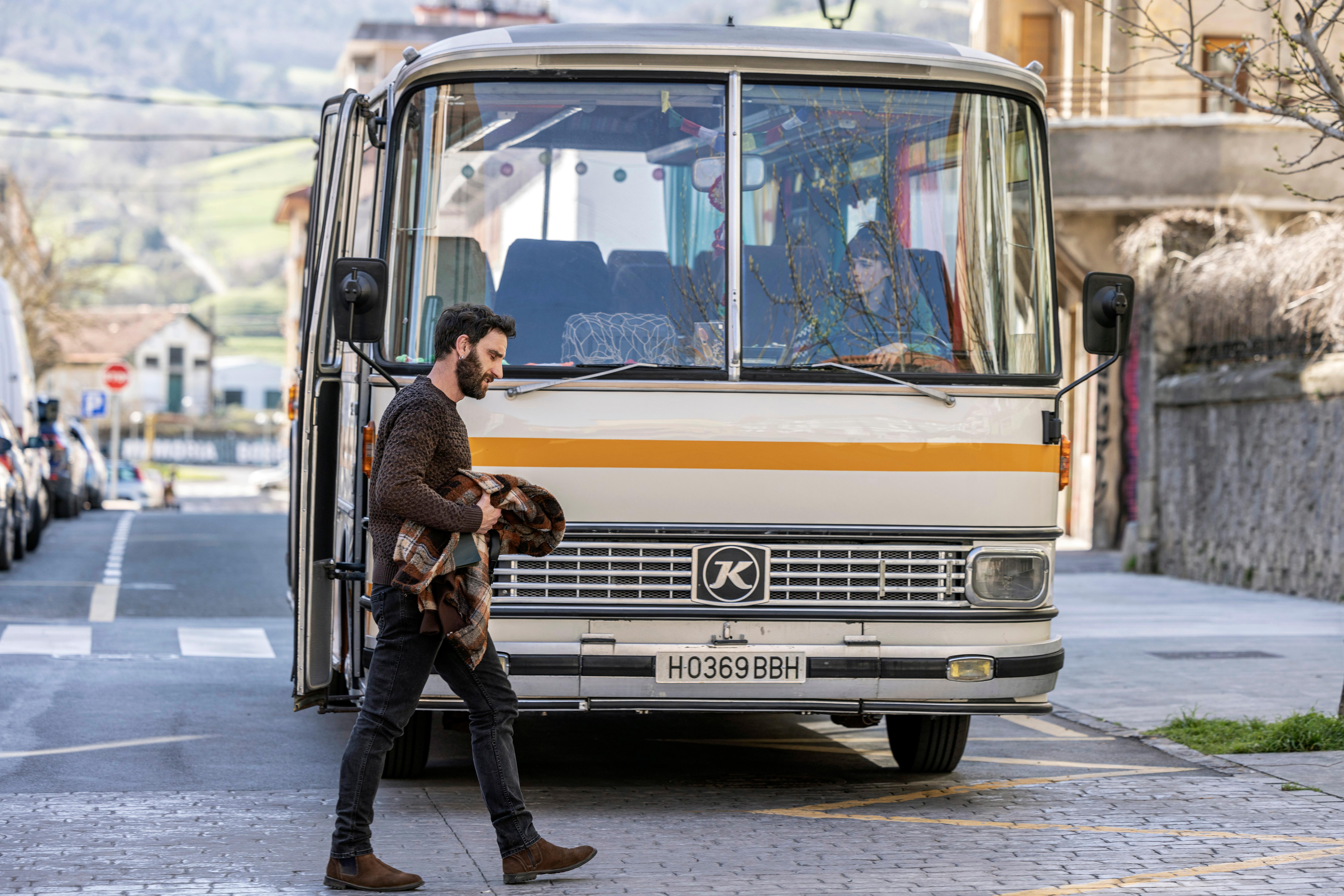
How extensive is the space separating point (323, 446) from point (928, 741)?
2.98 metres

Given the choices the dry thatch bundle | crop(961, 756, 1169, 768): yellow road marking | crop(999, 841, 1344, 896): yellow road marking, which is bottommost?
crop(961, 756, 1169, 768): yellow road marking

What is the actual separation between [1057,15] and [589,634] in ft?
68.7

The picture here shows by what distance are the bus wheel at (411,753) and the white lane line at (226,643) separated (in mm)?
4875

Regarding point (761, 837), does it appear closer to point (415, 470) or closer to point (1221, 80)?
point (415, 470)

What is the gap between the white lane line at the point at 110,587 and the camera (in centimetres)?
1492

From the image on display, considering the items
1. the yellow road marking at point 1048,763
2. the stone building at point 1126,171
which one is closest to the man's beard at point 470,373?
the yellow road marking at point 1048,763

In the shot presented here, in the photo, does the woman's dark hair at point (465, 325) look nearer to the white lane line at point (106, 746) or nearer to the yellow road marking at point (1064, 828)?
the yellow road marking at point (1064, 828)

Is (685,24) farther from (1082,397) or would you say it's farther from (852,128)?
(1082,397)

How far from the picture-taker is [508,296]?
23.6 ft

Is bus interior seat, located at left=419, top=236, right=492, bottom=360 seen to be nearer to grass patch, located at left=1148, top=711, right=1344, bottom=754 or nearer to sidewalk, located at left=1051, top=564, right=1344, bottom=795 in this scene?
sidewalk, located at left=1051, top=564, right=1344, bottom=795

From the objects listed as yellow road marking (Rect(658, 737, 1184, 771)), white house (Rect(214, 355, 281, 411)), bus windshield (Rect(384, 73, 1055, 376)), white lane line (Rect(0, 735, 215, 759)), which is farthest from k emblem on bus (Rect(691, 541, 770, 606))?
white house (Rect(214, 355, 281, 411))

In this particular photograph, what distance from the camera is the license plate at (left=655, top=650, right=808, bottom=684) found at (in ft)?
23.2

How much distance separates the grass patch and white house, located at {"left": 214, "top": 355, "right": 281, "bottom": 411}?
118679mm

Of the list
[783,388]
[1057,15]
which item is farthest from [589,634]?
[1057,15]
